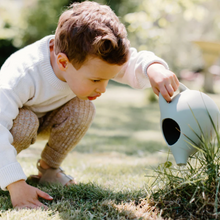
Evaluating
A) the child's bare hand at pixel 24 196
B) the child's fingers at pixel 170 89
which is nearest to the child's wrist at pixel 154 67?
the child's fingers at pixel 170 89

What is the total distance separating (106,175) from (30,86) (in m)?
0.73

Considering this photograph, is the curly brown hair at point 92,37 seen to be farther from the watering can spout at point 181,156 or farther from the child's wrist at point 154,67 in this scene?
the watering can spout at point 181,156

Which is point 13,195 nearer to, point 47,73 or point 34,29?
point 47,73

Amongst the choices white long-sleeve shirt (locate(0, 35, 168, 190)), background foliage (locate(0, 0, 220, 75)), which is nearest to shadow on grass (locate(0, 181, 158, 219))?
white long-sleeve shirt (locate(0, 35, 168, 190))

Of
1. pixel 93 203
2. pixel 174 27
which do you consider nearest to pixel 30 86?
pixel 93 203

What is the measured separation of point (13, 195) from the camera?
1.39m

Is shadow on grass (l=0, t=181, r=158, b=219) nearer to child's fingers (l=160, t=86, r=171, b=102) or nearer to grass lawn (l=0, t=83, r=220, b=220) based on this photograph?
grass lawn (l=0, t=83, r=220, b=220)

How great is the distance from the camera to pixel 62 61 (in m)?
1.60

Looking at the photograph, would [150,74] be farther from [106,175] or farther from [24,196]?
[24,196]

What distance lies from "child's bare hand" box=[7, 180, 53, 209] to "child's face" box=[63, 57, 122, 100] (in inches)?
21.3

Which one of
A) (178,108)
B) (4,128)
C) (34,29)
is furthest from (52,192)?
(34,29)

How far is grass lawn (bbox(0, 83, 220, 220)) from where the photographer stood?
1.30 meters

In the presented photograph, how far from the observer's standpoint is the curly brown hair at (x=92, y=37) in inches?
57.1

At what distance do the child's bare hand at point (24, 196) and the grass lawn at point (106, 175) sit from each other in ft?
0.13
